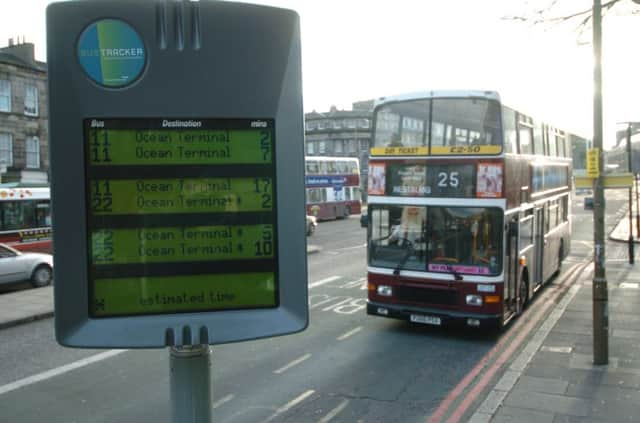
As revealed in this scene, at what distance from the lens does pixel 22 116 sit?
34.7 meters

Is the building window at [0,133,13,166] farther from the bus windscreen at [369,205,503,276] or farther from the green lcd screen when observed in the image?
the green lcd screen

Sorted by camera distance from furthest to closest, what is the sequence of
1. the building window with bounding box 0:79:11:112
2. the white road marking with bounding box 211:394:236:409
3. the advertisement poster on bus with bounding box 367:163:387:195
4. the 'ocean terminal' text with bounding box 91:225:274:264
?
the building window with bounding box 0:79:11:112 → the advertisement poster on bus with bounding box 367:163:387:195 → the white road marking with bounding box 211:394:236:409 → the 'ocean terminal' text with bounding box 91:225:274:264

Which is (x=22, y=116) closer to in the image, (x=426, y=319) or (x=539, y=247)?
(x=539, y=247)

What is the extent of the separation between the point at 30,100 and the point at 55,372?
98.4 feet

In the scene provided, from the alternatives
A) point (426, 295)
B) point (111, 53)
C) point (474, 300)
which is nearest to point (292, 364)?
point (426, 295)

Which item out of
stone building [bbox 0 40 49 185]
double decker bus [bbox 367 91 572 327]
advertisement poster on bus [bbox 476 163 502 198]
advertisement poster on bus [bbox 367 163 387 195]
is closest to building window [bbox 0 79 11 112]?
stone building [bbox 0 40 49 185]

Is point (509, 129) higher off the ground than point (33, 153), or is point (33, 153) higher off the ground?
point (33, 153)

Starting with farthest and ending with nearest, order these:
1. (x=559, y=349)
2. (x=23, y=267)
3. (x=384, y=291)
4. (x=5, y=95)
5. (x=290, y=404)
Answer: (x=5, y=95)
(x=23, y=267)
(x=384, y=291)
(x=559, y=349)
(x=290, y=404)

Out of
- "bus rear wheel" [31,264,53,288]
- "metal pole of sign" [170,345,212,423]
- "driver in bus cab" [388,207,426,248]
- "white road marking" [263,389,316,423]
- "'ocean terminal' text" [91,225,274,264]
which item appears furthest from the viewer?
"bus rear wheel" [31,264,53,288]

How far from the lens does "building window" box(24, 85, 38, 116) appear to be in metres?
35.0

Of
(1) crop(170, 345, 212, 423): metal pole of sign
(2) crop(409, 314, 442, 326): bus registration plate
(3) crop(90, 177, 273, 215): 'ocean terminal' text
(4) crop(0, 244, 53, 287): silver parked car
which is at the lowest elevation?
(2) crop(409, 314, 442, 326): bus registration plate

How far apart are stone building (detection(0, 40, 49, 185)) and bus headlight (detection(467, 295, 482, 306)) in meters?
28.6

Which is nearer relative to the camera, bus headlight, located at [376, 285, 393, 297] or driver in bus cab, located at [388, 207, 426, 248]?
driver in bus cab, located at [388, 207, 426, 248]

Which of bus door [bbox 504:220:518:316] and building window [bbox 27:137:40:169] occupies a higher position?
building window [bbox 27:137:40:169]
